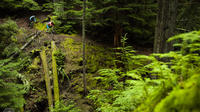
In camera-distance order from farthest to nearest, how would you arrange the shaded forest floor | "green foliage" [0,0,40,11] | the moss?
"green foliage" [0,0,40,11] < the shaded forest floor < the moss

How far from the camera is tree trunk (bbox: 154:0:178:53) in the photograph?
3.59 metres

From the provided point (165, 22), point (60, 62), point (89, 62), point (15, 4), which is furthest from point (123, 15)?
point (15, 4)

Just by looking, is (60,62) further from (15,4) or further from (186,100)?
(15,4)

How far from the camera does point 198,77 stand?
0.73 meters

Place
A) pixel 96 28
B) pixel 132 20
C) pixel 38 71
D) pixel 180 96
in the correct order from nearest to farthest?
pixel 180 96 → pixel 38 71 → pixel 132 20 → pixel 96 28

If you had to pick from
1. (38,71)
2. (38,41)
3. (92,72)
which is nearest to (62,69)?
(38,71)

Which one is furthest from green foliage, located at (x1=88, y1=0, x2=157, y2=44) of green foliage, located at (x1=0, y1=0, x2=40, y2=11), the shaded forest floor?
green foliage, located at (x1=0, y1=0, x2=40, y2=11)

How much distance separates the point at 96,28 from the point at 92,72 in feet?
18.0

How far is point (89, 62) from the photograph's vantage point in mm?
8016

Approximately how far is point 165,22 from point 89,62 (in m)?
5.40

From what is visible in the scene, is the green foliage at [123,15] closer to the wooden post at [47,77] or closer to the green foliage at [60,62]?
the green foliage at [60,62]

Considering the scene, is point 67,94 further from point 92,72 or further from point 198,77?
point 198,77

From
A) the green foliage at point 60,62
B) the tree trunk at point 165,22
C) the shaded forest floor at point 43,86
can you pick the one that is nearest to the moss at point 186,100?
the tree trunk at point 165,22

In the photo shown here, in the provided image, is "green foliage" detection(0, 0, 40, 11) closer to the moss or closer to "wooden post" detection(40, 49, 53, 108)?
"wooden post" detection(40, 49, 53, 108)
